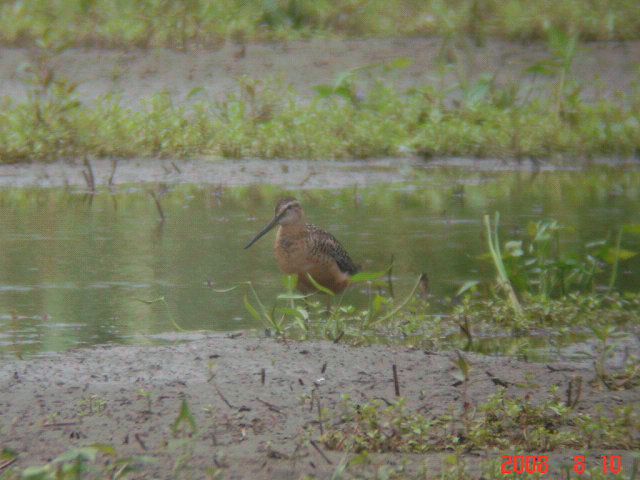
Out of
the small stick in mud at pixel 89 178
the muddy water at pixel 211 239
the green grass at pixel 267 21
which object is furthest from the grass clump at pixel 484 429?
the green grass at pixel 267 21

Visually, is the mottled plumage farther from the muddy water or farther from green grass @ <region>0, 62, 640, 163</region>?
green grass @ <region>0, 62, 640, 163</region>

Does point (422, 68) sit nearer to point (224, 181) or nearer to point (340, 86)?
point (340, 86)

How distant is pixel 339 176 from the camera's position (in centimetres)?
1072

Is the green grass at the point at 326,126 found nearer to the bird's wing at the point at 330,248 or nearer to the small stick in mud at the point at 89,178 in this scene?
the small stick in mud at the point at 89,178

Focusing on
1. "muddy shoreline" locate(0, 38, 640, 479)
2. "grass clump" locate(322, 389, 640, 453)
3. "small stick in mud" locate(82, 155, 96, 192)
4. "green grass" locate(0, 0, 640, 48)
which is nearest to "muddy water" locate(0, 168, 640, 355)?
"small stick in mud" locate(82, 155, 96, 192)

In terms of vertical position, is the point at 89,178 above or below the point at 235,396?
above

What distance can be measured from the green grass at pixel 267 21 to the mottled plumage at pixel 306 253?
938 cm

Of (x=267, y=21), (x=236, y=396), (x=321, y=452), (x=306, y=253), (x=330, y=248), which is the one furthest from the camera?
(x=267, y=21)

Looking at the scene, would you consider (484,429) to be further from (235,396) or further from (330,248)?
(330,248)

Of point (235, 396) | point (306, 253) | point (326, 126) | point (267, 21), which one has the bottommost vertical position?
point (235, 396)

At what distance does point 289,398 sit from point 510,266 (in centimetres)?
230

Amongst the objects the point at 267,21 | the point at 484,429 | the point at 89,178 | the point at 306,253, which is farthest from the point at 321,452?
the point at 267,21

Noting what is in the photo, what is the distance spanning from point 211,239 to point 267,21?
9.35m

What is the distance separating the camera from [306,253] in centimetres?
621
